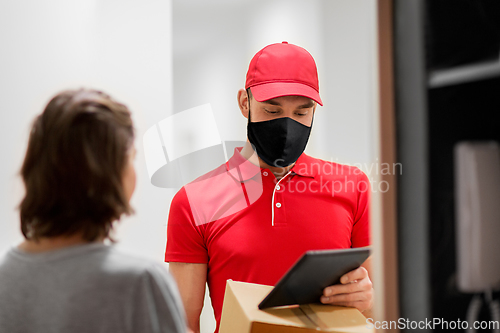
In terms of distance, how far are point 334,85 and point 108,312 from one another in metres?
1.51

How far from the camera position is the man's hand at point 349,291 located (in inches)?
30.1

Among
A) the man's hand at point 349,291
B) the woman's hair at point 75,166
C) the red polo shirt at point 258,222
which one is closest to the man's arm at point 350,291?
the man's hand at point 349,291

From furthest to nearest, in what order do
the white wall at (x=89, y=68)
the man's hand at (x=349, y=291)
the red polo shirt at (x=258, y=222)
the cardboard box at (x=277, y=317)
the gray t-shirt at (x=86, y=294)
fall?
the white wall at (x=89, y=68)
the red polo shirt at (x=258, y=222)
the man's hand at (x=349, y=291)
the cardboard box at (x=277, y=317)
the gray t-shirt at (x=86, y=294)

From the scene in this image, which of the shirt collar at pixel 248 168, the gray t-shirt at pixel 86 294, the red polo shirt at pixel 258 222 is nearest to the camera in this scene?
the gray t-shirt at pixel 86 294

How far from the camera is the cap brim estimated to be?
3.74 ft

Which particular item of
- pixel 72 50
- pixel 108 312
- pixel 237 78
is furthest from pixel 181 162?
pixel 108 312

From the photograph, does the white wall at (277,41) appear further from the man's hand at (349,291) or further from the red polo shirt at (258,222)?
the man's hand at (349,291)

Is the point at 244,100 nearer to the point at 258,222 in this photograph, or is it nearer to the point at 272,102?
the point at 272,102

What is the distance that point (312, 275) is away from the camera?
676 millimetres

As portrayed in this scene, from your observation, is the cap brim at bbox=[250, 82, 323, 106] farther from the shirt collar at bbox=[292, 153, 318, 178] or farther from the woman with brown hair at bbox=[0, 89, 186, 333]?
the woman with brown hair at bbox=[0, 89, 186, 333]

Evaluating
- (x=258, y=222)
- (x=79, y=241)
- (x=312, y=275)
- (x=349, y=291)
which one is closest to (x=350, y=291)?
(x=349, y=291)

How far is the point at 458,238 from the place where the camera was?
429 millimetres

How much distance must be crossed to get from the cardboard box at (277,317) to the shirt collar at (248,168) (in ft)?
1.63

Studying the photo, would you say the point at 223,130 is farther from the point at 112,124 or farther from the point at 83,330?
the point at 83,330
